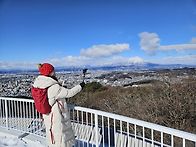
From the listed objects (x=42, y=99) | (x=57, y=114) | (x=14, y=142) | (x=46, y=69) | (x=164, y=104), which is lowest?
(x=164, y=104)

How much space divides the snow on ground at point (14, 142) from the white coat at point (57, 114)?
127cm

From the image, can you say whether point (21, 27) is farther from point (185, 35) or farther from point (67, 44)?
point (185, 35)

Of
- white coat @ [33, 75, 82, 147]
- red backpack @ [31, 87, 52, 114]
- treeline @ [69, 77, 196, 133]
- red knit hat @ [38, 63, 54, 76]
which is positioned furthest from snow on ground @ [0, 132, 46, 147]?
treeline @ [69, 77, 196, 133]

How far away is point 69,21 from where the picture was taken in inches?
1037

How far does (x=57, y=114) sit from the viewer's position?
9.67 ft

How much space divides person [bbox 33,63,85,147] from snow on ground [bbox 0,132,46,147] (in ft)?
4.20

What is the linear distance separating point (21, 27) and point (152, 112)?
1296 cm

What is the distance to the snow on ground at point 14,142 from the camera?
4.28 meters

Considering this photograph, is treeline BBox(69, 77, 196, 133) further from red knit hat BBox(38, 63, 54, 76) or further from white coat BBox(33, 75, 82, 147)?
red knit hat BBox(38, 63, 54, 76)

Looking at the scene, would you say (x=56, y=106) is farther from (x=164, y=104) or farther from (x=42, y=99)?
(x=164, y=104)

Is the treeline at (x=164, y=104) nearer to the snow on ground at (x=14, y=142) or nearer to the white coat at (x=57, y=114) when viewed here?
the snow on ground at (x=14, y=142)

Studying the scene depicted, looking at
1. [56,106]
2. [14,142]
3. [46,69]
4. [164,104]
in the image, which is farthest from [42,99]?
[164,104]

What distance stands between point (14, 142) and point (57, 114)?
6.04 feet

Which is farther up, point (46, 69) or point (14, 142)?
point (46, 69)
